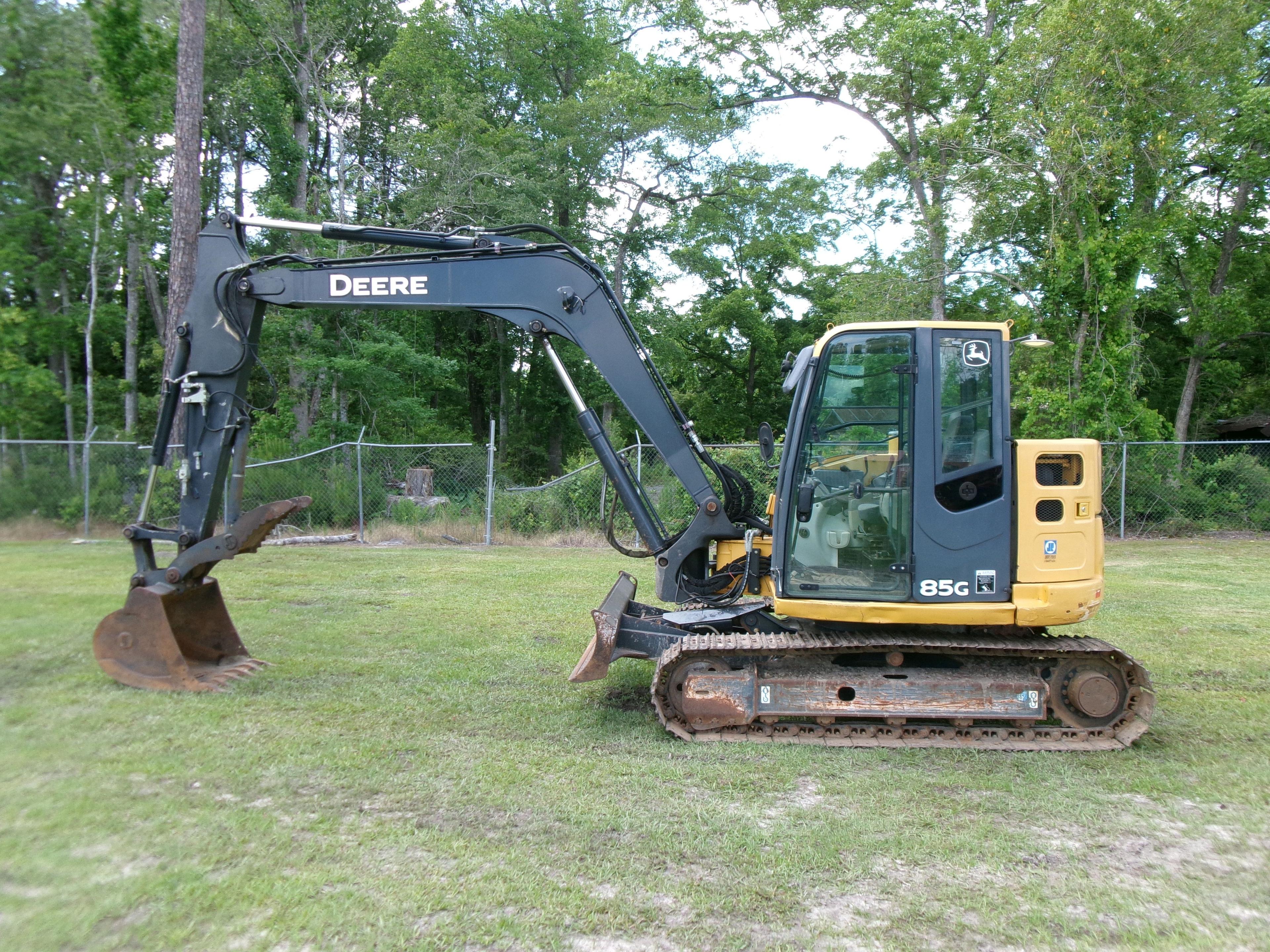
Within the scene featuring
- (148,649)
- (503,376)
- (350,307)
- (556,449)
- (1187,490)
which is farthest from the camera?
(556,449)

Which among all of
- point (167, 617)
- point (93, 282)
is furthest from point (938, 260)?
point (93, 282)

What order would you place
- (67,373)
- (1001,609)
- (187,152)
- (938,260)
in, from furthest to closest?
(67,373), (938,260), (187,152), (1001,609)

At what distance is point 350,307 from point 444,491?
9.94 meters

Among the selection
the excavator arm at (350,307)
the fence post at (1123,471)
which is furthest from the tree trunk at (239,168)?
the fence post at (1123,471)

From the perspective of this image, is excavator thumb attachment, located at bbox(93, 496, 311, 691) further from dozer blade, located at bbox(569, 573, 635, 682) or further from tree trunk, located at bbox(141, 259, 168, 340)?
tree trunk, located at bbox(141, 259, 168, 340)

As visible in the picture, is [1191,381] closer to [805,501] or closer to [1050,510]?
[1050,510]

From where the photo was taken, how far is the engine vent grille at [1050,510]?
15.9ft

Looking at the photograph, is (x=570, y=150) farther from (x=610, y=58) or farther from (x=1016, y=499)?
(x=1016, y=499)

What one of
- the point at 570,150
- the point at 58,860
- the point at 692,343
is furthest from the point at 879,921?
the point at 692,343

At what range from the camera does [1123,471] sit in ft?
47.7

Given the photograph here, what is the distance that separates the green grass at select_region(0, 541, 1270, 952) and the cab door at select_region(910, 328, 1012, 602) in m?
1.05

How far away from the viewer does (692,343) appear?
100 feet

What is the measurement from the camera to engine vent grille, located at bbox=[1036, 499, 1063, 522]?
15.9ft

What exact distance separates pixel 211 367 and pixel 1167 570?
12179mm
